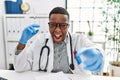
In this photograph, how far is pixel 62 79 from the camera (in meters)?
1.15

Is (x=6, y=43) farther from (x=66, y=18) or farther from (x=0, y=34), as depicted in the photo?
(x=66, y=18)

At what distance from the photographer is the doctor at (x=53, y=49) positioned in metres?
1.36

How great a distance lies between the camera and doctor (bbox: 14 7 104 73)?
1356 millimetres

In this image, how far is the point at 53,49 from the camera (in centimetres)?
143

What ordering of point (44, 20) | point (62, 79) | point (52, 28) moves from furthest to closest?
point (44, 20) → point (52, 28) → point (62, 79)

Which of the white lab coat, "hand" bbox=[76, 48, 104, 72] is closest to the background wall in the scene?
the white lab coat

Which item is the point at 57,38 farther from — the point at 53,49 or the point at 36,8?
the point at 36,8

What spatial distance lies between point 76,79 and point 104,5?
1.98 m

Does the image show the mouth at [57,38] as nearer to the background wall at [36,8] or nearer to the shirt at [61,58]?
the shirt at [61,58]

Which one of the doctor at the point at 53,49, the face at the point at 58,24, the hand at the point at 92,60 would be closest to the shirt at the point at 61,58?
the doctor at the point at 53,49

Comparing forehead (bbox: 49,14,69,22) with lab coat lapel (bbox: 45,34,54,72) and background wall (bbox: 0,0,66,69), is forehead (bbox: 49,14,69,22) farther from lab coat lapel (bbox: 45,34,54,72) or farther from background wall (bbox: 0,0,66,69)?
background wall (bbox: 0,0,66,69)

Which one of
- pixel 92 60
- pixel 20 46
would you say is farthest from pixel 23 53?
pixel 92 60

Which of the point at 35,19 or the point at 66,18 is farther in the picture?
the point at 35,19

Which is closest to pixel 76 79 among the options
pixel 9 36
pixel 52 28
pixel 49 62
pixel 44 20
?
pixel 49 62
